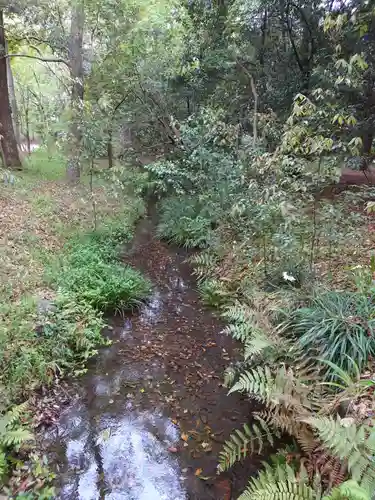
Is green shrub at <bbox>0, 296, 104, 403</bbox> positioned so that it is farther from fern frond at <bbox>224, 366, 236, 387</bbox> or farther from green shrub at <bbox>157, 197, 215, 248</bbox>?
green shrub at <bbox>157, 197, 215, 248</bbox>

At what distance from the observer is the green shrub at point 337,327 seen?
148 inches

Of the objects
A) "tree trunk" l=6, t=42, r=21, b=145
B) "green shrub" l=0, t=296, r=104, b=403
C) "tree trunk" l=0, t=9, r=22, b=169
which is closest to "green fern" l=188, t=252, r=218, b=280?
"green shrub" l=0, t=296, r=104, b=403

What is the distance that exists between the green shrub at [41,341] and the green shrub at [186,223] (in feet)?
13.5

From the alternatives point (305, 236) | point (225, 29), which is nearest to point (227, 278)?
point (305, 236)

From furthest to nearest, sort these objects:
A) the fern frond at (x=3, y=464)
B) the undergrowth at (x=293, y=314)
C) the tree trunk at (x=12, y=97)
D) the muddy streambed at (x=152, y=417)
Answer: the tree trunk at (x=12, y=97) < the muddy streambed at (x=152, y=417) < the fern frond at (x=3, y=464) < the undergrowth at (x=293, y=314)

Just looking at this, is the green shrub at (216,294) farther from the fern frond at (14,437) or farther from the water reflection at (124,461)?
the fern frond at (14,437)

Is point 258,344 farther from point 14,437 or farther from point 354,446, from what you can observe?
point 14,437

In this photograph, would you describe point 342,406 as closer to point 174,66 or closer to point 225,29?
point 225,29

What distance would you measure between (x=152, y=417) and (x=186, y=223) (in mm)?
6321

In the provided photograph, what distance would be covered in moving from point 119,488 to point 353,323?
2.95 metres

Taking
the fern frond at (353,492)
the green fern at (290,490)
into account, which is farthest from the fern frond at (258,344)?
the fern frond at (353,492)

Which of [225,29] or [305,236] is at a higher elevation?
[225,29]

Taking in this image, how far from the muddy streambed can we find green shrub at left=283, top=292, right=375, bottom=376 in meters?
1.11

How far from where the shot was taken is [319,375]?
387 centimetres
